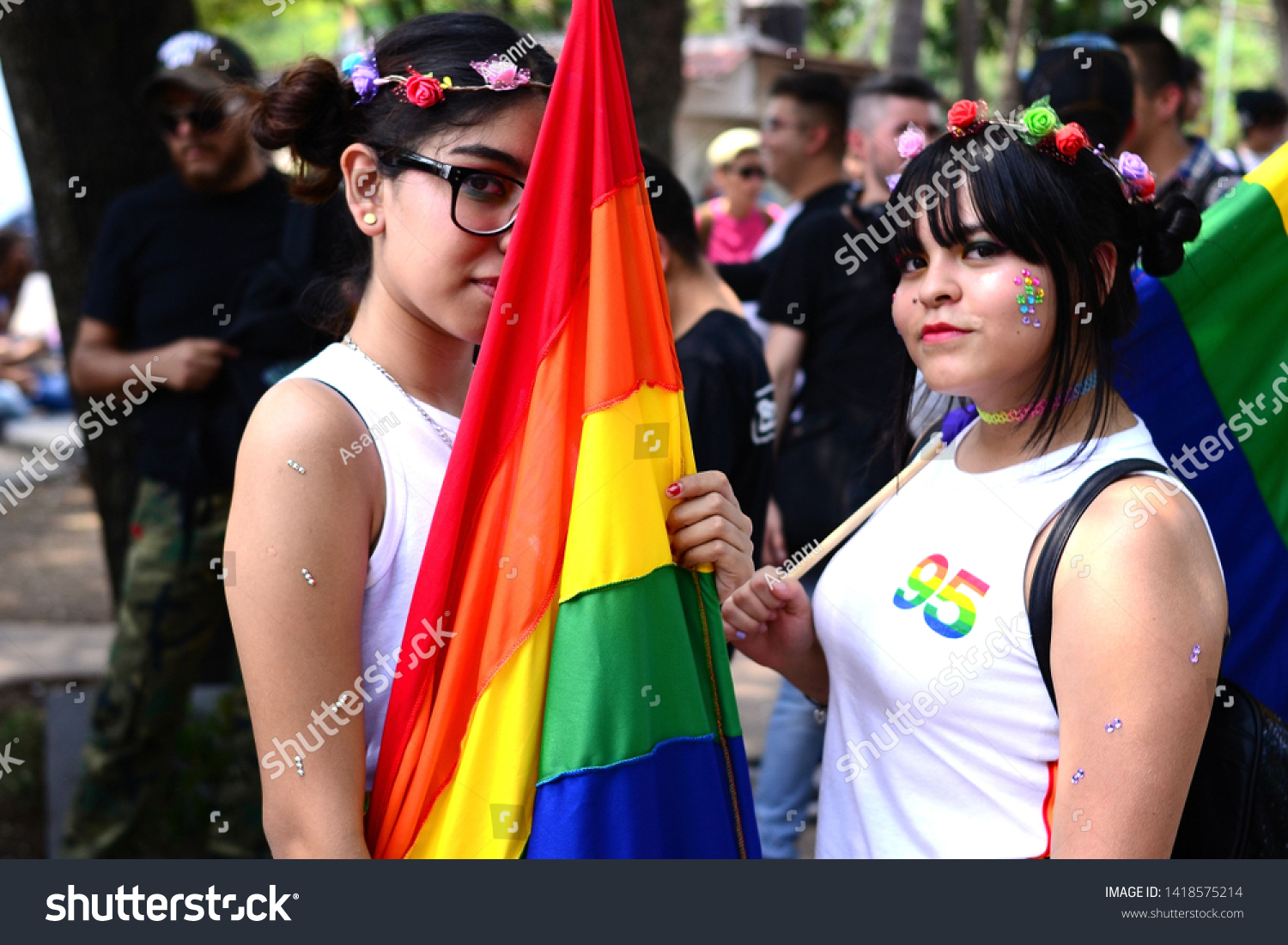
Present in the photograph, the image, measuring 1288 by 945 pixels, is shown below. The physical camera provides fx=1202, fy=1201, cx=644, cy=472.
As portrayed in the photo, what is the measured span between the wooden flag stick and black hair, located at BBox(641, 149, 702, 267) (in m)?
1.50

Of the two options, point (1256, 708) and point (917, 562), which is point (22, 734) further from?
point (1256, 708)

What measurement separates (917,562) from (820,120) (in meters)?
3.59

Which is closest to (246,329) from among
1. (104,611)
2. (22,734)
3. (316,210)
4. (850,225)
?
(316,210)

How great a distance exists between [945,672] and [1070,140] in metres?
0.80

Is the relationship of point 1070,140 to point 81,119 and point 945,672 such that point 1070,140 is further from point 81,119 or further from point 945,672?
point 81,119

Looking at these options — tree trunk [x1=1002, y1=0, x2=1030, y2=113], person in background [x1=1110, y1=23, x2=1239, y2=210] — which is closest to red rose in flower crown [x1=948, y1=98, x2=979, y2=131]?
person in background [x1=1110, y1=23, x2=1239, y2=210]

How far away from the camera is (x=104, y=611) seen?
770 cm

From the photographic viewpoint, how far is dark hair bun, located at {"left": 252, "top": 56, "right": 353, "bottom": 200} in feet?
5.92

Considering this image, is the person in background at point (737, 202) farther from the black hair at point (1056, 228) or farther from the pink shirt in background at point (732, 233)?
the black hair at point (1056, 228)

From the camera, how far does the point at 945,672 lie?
1710mm

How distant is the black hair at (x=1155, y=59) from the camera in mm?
3979

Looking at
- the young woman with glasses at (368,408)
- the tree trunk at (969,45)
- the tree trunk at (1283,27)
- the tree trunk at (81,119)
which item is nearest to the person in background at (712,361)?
the young woman with glasses at (368,408)

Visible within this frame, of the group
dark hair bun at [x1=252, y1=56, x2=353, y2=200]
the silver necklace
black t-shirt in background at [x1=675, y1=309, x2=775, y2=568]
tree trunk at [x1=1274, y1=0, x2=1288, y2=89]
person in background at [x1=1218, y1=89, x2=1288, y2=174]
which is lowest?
the silver necklace

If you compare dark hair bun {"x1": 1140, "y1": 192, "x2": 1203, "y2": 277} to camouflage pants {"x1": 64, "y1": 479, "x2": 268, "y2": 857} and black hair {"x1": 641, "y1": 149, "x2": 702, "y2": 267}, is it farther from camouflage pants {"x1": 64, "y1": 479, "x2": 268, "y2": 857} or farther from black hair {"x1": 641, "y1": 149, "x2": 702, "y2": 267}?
camouflage pants {"x1": 64, "y1": 479, "x2": 268, "y2": 857}
